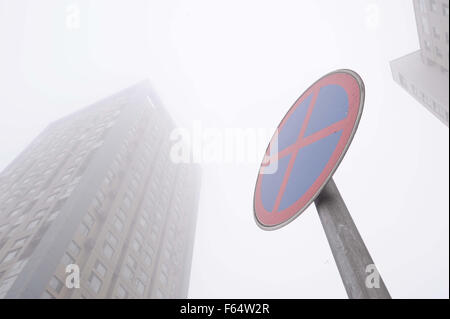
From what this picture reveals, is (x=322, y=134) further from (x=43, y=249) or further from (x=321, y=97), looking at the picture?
(x=43, y=249)

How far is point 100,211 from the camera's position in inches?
1131

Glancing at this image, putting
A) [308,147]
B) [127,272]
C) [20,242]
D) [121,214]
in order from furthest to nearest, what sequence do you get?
[121,214], [127,272], [20,242], [308,147]

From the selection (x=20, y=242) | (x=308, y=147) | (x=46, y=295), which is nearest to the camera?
(x=308, y=147)

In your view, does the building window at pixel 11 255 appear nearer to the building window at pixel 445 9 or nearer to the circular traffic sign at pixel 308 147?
the circular traffic sign at pixel 308 147

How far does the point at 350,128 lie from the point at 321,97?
51 cm

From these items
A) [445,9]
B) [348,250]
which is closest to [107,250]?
[348,250]

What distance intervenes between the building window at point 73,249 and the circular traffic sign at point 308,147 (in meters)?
25.1

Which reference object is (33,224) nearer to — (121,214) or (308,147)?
(121,214)

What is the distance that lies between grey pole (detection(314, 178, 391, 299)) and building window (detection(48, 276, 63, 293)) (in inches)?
935

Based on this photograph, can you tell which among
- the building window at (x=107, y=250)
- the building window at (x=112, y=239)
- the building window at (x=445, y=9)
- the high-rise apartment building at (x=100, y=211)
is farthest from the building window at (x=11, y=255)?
the building window at (x=445, y=9)

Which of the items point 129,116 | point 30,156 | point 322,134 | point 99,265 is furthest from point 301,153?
point 30,156

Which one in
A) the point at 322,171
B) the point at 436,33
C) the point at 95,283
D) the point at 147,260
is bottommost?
the point at 147,260

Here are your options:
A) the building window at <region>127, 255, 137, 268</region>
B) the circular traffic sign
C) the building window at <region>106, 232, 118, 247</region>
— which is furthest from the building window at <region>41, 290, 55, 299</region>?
the circular traffic sign

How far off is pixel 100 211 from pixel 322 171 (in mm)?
30157
